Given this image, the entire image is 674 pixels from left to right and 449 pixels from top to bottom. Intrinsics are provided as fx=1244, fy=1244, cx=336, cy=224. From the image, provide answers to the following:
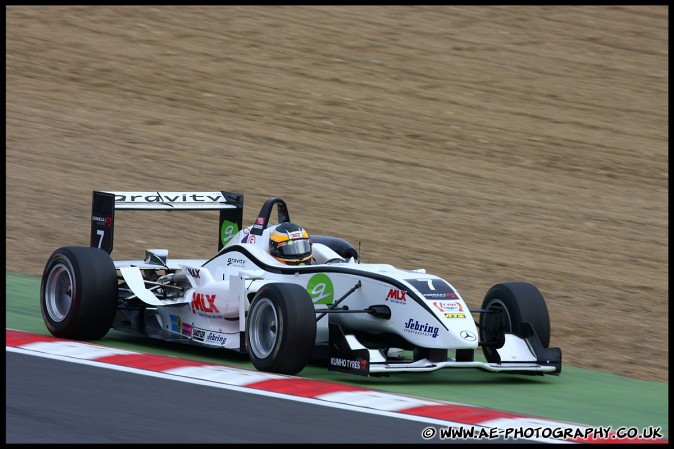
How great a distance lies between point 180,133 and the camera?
2203 centimetres

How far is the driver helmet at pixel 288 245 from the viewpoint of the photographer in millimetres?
10984

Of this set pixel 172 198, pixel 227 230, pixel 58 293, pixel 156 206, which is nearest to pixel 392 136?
pixel 227 230

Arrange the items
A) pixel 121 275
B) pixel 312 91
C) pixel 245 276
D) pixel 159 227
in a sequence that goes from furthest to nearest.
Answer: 1. pixel 312 91
2. pixel 159 227
3. pixel 121 275
4. pixel 245 276

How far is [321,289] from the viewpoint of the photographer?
10414mm

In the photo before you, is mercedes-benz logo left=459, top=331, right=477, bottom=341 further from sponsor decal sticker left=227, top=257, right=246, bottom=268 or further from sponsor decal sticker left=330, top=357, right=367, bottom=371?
sponsor decal sticker left=227, top=257, right=246, bottom=268

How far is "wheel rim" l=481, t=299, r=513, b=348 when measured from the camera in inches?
416

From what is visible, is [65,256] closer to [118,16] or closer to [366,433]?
[366,433]

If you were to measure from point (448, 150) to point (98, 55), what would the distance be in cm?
844

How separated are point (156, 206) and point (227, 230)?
823mm

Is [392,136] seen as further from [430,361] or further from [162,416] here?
[162,416]

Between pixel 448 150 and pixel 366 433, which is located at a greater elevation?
pixel 448 150

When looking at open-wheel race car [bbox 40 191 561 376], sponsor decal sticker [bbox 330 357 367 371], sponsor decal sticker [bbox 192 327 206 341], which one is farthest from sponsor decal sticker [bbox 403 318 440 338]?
sponsor decal sticker [bbox 192 327 206 341]

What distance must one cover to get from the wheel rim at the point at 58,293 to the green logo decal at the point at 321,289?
2.35 meters

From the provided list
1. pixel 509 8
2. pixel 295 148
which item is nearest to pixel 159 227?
pixel 295 148
